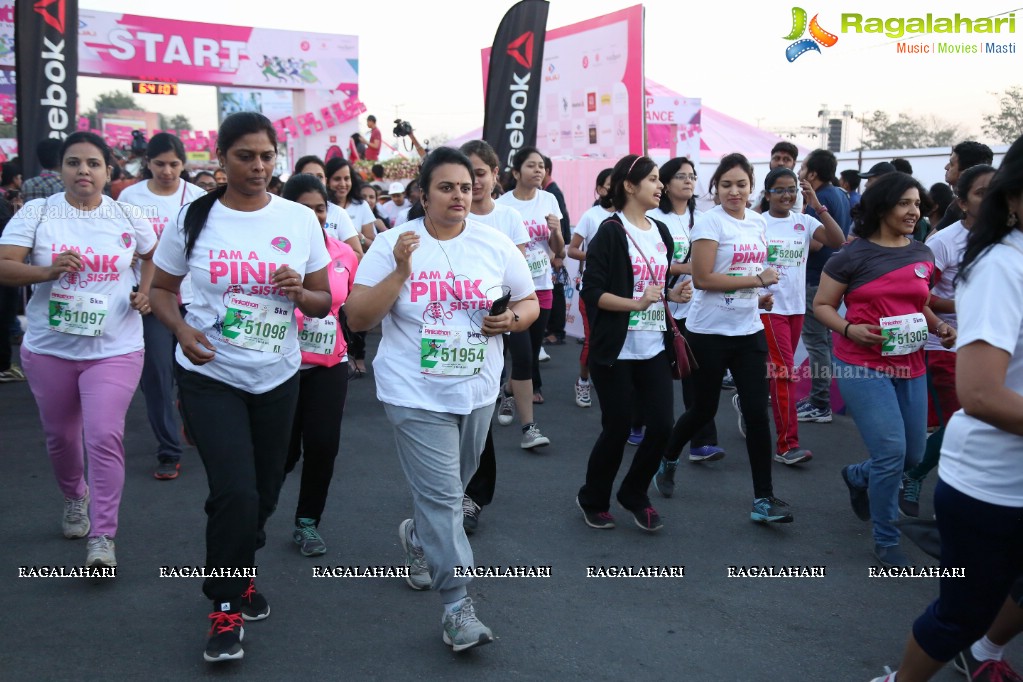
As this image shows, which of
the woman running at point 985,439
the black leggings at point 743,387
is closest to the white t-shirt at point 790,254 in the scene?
the black leggings at point 743,387

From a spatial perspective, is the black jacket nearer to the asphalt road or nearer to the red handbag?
the red handbag

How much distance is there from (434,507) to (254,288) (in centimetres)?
Result: 110

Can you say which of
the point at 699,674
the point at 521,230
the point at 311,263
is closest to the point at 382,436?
the point at 521,230

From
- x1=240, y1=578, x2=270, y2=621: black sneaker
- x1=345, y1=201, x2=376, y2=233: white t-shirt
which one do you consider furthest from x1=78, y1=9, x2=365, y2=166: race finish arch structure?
x1=240, y1=578, x2=270, y2=621: black sneaker

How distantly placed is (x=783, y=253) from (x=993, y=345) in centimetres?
445

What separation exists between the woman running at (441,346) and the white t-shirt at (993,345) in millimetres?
1714

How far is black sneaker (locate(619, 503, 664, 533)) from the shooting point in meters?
5.14

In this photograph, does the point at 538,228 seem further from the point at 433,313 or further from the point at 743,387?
the point at 433,313

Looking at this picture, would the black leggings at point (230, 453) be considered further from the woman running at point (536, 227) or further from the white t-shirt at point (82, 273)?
the woman running at point (536, 227)

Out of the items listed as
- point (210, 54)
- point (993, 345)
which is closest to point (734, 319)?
point (993, 345)

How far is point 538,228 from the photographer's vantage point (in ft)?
25.8

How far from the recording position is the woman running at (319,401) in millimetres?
4633

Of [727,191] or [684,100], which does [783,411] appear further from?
[684,100]

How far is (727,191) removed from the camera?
5488 mm
